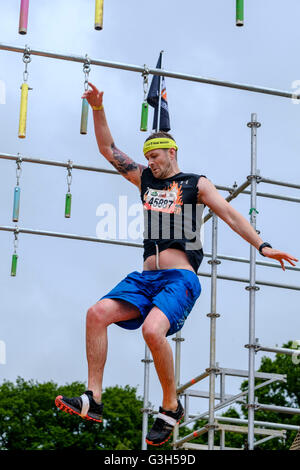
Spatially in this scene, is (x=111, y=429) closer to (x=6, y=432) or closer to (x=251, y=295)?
(x=6, y=432)

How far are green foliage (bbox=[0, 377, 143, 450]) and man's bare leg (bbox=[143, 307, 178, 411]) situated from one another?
1362 inches

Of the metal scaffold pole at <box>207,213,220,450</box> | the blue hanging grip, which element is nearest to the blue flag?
the blue hanging grip

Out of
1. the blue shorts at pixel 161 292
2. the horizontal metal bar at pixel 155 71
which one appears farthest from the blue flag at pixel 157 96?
the blue shorts at pixel 161 292

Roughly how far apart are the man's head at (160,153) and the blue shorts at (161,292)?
90 centimetres

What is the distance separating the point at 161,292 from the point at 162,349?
51 cm

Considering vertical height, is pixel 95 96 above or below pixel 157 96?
below

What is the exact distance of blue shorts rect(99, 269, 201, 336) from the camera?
895 centimetres

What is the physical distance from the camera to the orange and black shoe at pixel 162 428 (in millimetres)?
8766

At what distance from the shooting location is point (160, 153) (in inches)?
372

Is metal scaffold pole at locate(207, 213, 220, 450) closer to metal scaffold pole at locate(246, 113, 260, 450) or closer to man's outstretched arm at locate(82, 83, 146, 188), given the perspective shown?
metal scaffold pole at locate(246, 113, 260, 450)

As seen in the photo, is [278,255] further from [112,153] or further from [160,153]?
[112,153]

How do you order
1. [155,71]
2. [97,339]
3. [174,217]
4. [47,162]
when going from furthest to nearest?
1. [47,162]
2. [155,71]
3. [174,217]
4. [97,339]

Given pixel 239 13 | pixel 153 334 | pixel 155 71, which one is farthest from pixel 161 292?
pixel 155 71

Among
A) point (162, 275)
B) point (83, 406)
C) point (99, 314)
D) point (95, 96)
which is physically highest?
point (95, 96)
